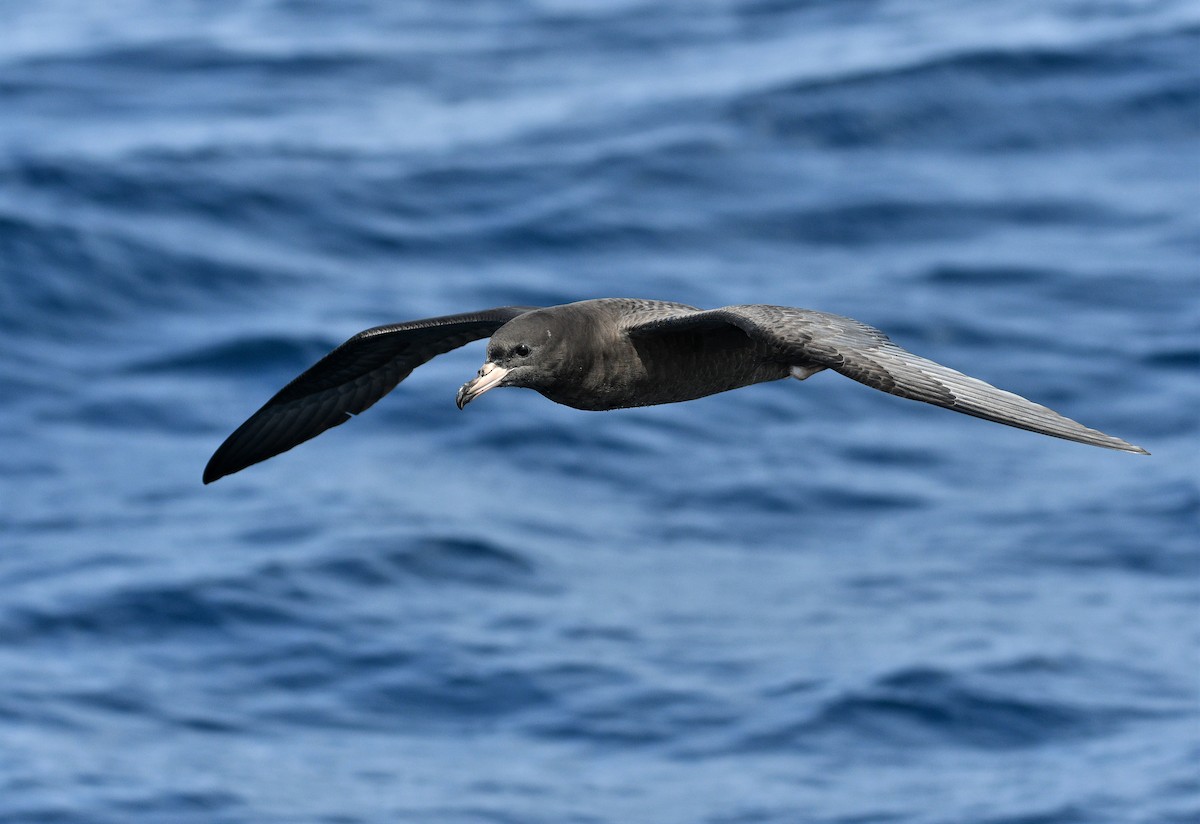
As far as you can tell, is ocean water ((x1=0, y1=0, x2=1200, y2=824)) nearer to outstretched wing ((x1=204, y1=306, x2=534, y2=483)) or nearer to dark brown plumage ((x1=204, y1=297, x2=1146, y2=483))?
outstretched wing ((x1=204, y1=306, x2=534, y2=483))

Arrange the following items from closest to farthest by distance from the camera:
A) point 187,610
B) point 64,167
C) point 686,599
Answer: point 187,610
point 686,599
point 64,167

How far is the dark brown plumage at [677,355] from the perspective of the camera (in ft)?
24.5

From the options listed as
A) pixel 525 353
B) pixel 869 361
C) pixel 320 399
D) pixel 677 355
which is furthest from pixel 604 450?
pixel 869 361

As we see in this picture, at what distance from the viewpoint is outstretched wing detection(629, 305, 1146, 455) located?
286 inches

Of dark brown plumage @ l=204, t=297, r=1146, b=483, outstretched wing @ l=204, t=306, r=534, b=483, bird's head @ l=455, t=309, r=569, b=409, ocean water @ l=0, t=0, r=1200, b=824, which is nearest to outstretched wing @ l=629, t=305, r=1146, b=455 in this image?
dark brown plumage @ l=204, t=297, r=1146, b=483

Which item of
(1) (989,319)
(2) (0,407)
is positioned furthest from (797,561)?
(2) (0,407)

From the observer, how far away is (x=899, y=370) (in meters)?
7.60

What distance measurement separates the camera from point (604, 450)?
20875 millimetres

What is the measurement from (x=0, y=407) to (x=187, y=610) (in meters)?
4.47

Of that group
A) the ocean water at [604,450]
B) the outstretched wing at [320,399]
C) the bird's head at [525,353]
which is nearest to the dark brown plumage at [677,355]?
the bird's head at [525,353]

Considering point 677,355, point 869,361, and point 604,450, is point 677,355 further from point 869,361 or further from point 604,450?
point 604,450

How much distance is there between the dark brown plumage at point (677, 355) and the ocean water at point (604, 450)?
28.5ft

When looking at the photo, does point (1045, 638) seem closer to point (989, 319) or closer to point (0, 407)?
point (989, 319)

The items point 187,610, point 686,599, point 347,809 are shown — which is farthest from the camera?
point 686,599
